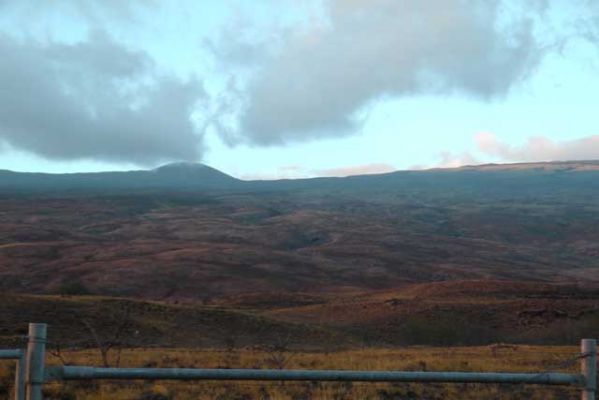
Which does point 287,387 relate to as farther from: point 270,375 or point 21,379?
point 21,379

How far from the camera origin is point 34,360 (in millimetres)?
6645

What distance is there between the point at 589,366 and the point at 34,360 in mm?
4865

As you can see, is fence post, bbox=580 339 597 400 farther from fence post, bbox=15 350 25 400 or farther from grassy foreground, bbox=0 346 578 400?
fence post, bbox=15 350 25 400

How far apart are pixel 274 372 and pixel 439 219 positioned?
184577 millimetres

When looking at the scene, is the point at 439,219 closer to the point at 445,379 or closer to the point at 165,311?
the point at 165,311

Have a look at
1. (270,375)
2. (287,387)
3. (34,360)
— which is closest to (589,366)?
(270,375)

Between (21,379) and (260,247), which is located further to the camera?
(260,247)

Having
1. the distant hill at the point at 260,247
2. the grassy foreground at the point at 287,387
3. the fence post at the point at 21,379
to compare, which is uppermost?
the fence post at the point at 21,379

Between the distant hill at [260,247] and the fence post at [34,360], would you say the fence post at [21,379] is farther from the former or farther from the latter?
the distant hill at [260,247]

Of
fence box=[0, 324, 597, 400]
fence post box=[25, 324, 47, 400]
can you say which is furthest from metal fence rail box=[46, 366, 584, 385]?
fence post box=[25, 324, 47, 400]

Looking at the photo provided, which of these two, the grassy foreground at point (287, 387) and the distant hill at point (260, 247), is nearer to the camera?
the grassy foreground at point (287, 387)

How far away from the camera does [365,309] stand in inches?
2100

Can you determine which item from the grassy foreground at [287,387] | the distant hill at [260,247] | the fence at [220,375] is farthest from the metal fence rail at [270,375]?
the distant hill at [260,247]

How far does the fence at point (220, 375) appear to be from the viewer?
6660mm
